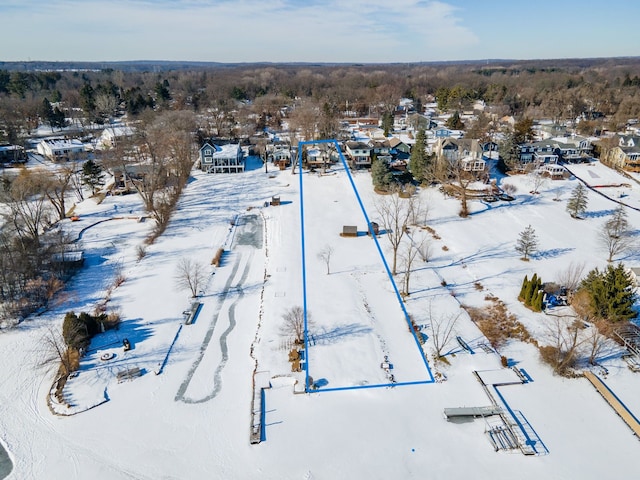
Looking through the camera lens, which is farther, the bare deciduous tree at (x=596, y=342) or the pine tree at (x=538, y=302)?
the pine tree at (x=538, y=302)

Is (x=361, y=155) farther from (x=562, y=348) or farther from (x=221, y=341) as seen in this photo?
(x=562, y=348)

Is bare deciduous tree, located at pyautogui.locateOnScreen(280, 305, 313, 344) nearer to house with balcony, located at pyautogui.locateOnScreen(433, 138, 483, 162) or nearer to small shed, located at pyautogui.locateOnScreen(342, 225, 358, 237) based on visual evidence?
small shed, located at pyautogui.locateOnScreen(342, 225, 358, 237)

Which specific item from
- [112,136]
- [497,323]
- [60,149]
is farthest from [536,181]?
[60,149]

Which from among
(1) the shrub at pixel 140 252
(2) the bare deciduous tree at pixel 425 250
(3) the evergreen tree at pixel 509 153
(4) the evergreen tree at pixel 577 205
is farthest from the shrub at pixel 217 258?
(3) the evergreen tree at pixel 509 153

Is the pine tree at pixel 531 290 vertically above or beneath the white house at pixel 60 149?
beneath

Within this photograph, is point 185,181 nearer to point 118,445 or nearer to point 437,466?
point 118,445

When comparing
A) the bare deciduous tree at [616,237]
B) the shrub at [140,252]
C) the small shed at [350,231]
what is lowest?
the shrub at [140,252]

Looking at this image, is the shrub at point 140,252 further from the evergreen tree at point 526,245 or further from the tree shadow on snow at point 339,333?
the evergreen tree at point 526,245
